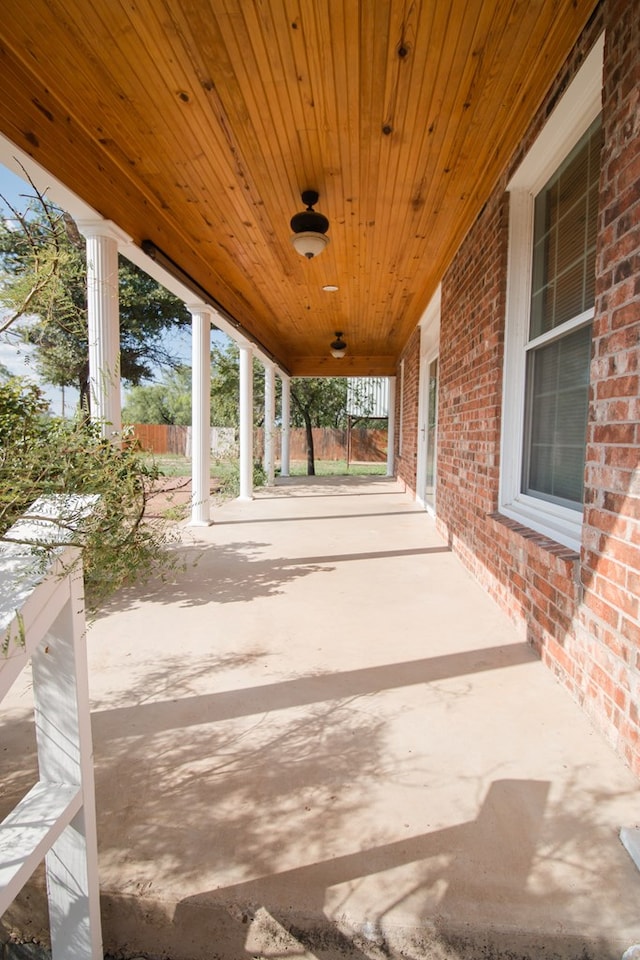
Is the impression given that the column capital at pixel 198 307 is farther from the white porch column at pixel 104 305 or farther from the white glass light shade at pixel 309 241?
the white porch column at pixel 104 305

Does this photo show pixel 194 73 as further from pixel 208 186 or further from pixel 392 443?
→ pixel 392 443

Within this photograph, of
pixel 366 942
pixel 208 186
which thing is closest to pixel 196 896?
pixel 366 942

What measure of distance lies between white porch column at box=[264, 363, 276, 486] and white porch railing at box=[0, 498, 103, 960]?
26.8ft

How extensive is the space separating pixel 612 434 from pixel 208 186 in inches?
121

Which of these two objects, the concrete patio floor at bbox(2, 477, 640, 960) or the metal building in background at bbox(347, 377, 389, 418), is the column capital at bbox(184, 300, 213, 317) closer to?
the concrete patio floor at bbox(2, 477, 640, 960)

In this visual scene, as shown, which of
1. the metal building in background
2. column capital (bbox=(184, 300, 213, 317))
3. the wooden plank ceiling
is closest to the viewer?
the wooden plank ceiling

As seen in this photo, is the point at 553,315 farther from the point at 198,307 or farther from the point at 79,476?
the point at 198,307

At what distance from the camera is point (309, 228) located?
11.9 ft

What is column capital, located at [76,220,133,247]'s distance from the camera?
2971 mm

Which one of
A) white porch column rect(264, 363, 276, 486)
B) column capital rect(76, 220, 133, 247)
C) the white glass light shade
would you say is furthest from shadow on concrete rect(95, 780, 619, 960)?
white porch column rect(264, 363, 276, 486)

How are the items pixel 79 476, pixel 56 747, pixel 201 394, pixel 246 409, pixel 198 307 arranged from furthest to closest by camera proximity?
pixel 246 409 → pixel 201 394 → pixel 198 307 → pixel 56 747 → pixel 79 476

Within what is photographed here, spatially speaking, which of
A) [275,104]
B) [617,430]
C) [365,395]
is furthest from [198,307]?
[365,395]

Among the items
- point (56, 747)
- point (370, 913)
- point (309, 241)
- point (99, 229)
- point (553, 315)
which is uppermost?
point (309, 241)

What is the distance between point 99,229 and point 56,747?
2.98 meters
